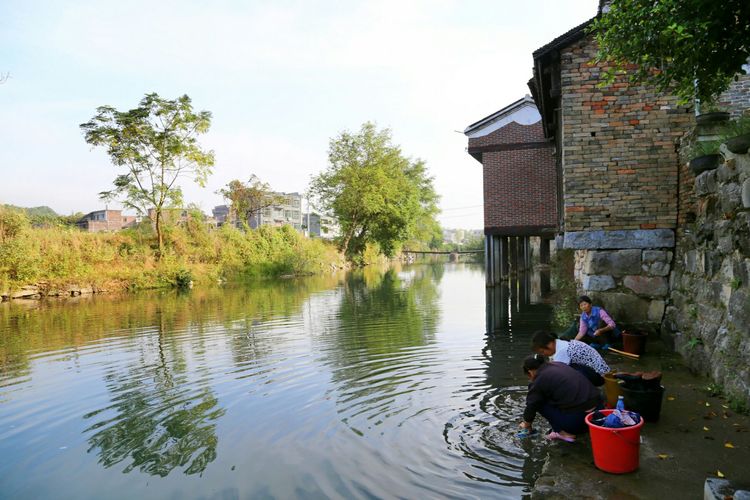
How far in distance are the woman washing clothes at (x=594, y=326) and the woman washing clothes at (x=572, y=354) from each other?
8.90 ft

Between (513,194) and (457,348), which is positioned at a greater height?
(513,194)

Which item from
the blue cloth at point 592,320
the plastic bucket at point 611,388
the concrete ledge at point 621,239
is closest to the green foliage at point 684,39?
the plastic bucket at point 611,388

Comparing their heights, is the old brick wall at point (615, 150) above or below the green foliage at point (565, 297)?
above

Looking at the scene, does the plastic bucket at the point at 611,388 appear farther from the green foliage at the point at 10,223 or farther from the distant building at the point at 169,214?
the distant building at the point at 169,214

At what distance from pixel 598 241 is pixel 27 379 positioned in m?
10.3

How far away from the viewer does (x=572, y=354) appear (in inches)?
215

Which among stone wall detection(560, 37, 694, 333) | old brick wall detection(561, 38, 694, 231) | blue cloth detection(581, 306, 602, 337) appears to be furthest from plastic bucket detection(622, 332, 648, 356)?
old brick wall detection(561, 38, 694, 231)

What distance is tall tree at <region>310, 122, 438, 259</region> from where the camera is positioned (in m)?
46.5

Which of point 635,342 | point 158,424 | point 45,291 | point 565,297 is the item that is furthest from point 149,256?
point 635,342

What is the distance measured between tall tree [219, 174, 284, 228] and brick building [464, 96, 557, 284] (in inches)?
1127

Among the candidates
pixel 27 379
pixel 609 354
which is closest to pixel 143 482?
pixel 27 379

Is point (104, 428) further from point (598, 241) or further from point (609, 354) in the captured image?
point (598, 241)

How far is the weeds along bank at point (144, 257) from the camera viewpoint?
24.9 m

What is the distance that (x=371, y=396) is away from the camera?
7.49 meters
